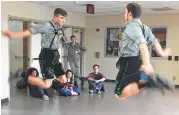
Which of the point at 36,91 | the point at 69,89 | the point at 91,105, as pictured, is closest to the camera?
the point at 91,105

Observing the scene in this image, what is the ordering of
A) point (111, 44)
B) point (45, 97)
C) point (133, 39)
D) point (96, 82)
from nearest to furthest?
point (133, 39), point (45, 97), point (96, 82), point (111, 44)

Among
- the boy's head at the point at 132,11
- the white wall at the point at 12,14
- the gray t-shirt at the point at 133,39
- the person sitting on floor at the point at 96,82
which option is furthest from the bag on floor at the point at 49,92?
the boy's head at the point at 132,11

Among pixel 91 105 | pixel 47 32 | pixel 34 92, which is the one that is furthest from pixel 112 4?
pixel 47 32

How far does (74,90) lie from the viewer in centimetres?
845

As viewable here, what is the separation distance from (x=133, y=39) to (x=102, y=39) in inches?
344

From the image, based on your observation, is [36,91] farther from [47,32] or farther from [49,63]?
[47,32]

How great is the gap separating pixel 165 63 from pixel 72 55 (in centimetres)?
630

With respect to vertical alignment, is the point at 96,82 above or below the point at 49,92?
above

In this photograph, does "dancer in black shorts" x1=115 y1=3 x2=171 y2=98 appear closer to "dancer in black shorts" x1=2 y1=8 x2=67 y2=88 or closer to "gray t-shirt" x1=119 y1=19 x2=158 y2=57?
"gray t-shirt" x1=119 y1=19 x2=158 y2=57

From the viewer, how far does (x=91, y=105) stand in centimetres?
713

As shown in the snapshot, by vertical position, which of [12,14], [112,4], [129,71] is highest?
[112,4]

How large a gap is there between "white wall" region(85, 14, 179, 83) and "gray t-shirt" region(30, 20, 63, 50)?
7701 mm

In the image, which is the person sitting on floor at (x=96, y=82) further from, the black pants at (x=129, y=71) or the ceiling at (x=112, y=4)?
the black pants at (x=129, y=71)

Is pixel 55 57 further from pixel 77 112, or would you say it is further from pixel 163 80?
pixel 77 112
